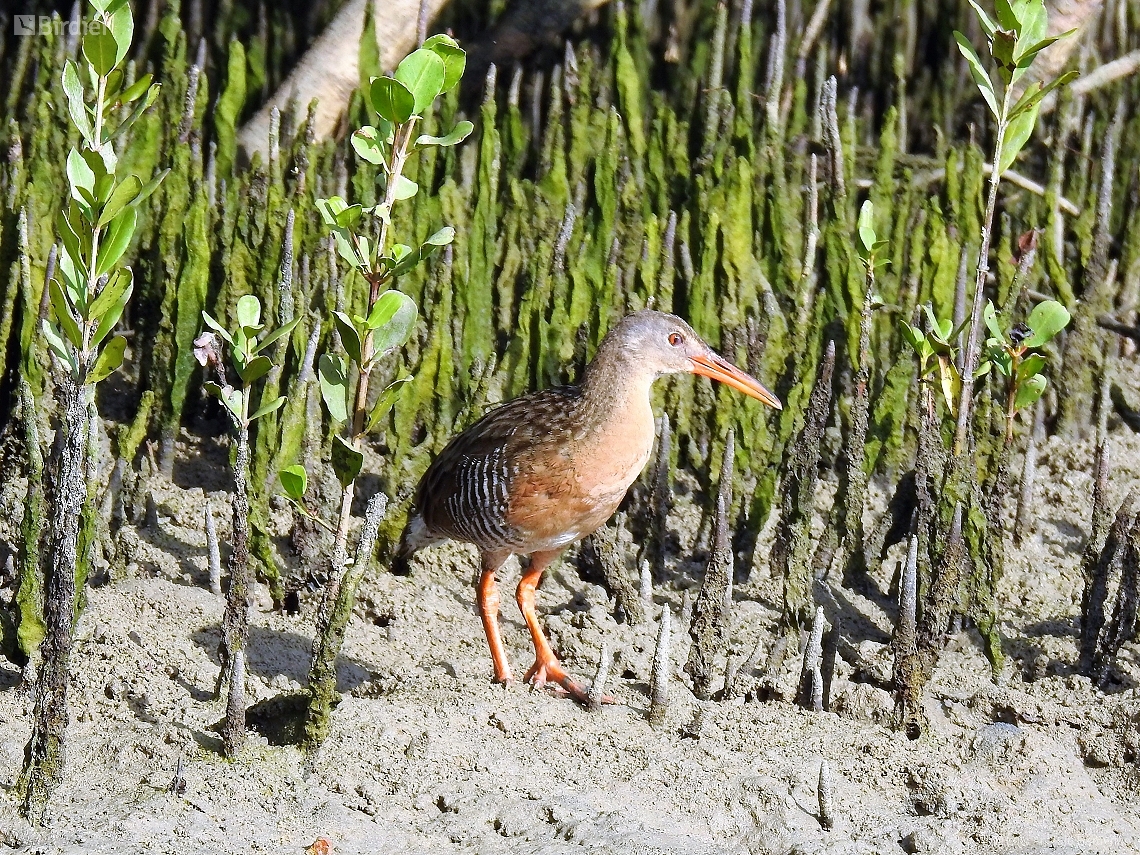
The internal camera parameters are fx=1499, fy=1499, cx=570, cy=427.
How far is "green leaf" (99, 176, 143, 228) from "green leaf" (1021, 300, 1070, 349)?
6.91ft

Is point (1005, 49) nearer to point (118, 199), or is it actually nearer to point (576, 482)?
point (576, 482)

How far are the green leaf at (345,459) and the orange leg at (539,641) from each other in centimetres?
77

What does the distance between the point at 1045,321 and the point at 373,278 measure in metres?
1.68

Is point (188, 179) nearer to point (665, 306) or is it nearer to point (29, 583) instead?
point (665, 306)

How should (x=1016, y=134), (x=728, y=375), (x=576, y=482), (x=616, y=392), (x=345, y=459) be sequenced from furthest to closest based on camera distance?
(x=728, y=375) < (x=616, y=392) < (x=576, y=482) < (x=1016, y=134) < (x=345, y=459)

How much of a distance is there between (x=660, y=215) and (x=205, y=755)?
2617 millimetres

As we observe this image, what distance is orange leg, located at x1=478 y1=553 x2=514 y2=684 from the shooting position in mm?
3470

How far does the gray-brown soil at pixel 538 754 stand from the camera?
2803mm

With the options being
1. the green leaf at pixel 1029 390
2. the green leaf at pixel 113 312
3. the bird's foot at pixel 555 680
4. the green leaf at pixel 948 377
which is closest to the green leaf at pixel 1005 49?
the green leaf at pixel 948 377

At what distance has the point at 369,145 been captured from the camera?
2.98 metres

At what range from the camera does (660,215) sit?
4906 millimetres

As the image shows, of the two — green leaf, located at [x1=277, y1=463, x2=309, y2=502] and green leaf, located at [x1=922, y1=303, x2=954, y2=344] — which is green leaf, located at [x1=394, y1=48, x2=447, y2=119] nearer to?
green leaf, located at [x1=277, y1=463, x2=309, y2=502]

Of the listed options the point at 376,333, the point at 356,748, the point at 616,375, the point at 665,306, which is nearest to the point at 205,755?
the point at 356,748

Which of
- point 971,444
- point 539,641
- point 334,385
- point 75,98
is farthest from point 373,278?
point 971,444
